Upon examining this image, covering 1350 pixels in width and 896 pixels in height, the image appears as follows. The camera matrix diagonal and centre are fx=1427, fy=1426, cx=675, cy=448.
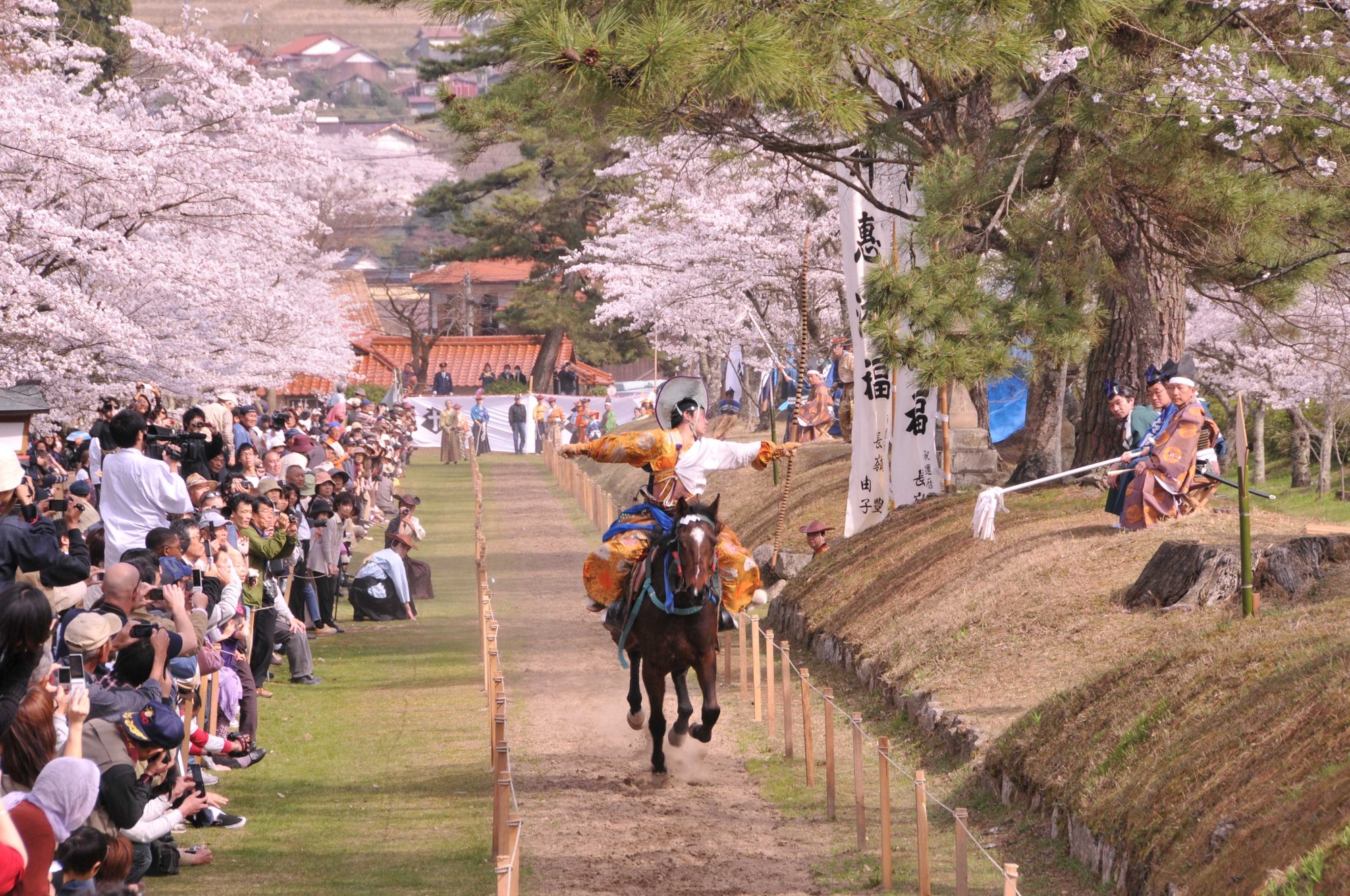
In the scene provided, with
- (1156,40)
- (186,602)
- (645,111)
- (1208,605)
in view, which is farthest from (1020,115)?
(186,602)

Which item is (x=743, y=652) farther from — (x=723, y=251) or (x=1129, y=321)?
(x=723, y=251)

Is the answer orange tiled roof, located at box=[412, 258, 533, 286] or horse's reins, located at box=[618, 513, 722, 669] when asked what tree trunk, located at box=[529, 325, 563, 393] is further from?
horse's reins, located at box=[618, 513, 722, 669]

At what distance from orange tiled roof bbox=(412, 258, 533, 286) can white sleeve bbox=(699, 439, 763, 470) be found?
183 feet

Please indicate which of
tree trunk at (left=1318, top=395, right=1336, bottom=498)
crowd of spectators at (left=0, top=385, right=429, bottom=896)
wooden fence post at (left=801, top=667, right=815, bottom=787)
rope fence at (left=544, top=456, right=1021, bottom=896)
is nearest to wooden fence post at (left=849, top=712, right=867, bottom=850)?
rope fence at (left=544, top=456, right=1021, bottom=896)

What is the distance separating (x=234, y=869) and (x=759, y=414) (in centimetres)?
2491

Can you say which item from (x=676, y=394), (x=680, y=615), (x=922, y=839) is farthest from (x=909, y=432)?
(x=922, y=839)

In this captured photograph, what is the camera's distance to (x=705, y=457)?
10.2 metres

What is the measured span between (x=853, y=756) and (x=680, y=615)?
1588 millimetres

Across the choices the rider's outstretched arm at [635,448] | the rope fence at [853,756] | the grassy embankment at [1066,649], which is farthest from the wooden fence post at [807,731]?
the rider's outstretched arm at [635,448]

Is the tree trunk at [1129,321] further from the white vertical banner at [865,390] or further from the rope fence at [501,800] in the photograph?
the rope fence at [501,800]

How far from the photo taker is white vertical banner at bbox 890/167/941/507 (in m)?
15.7

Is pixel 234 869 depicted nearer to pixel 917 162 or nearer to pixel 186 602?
pixel 186 602

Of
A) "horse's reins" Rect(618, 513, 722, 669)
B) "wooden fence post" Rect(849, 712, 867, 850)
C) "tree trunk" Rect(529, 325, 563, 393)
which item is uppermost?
"tree trunk" Rect(529, 325, 563, 393)

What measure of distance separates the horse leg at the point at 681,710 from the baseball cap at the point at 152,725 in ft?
13.2
